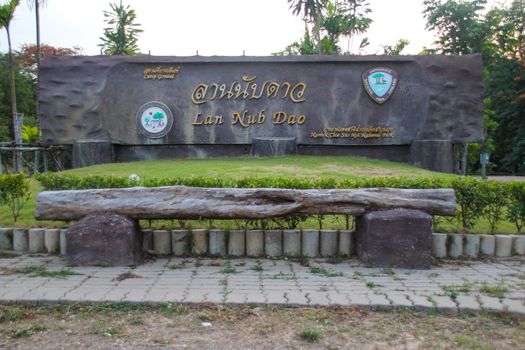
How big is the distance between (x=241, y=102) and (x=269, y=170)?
4.00 meters

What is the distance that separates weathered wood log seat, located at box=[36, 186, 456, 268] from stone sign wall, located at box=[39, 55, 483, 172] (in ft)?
26.2

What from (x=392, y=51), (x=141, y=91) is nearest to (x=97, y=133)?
(x=141, y=91)

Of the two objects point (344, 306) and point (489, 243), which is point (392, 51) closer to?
point (489, 243)

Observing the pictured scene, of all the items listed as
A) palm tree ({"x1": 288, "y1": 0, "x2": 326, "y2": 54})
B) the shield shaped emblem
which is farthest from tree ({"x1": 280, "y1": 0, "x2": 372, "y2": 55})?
the shield shaped emblem

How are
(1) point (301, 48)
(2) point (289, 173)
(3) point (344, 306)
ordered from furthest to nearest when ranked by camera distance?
(1) point (301, 48) → (2) point (289, 173) → (3) point (344, 306)

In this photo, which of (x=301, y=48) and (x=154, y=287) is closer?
(x=154, y=287)

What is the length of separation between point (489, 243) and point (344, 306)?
2.78 meters

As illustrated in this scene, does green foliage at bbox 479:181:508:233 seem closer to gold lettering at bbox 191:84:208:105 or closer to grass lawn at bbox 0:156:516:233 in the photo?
grass lawn at bbox 0:156:516:233

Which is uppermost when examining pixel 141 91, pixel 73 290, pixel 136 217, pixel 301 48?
pixel 301 48

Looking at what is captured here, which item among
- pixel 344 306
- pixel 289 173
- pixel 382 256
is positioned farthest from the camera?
pixel 289 173

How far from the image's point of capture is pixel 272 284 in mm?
4527

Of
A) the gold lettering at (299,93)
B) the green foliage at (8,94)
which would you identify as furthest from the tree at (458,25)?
the green foliage at (8,94)

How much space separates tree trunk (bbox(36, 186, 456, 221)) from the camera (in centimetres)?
526

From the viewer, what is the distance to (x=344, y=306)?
3926 millimetres
